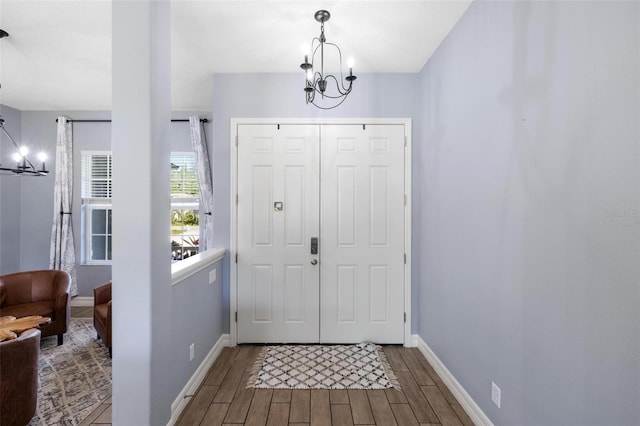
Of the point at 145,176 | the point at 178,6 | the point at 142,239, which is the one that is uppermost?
the point at 178,6

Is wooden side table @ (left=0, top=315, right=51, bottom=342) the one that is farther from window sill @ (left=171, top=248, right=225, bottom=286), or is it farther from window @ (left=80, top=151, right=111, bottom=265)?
window @ (left=80, top=151, right=111, bottom=265)

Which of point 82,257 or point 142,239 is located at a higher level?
point 142,239

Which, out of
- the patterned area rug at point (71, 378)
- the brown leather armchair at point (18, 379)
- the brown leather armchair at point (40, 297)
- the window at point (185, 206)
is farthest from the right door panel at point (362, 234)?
the brown leather armchair at point (40, 297)

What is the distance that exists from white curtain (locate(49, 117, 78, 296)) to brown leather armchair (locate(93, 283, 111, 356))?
1.60 m

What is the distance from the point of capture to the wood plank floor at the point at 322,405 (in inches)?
71.8

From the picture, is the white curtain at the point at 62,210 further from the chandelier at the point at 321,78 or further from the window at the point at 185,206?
the chandelier at the point at 321,78

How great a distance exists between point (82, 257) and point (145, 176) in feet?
12.4

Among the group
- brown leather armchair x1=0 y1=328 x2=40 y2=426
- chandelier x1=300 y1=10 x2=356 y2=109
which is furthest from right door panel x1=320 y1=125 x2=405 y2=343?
brown leather armchair x1=0 y1=328 x2=40 y2=426

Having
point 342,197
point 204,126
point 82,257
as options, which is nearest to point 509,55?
point 342,197

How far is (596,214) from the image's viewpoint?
1026mm

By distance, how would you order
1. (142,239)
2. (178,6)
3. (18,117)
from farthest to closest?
(18,117)
(178,6)
(142,239)

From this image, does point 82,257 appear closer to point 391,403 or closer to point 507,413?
point 391,403

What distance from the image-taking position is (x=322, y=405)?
196 cm

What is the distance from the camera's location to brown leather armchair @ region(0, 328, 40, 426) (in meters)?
1.62
